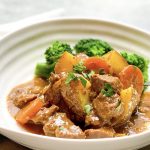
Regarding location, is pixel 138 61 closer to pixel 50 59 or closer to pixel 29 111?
pixel 50 59

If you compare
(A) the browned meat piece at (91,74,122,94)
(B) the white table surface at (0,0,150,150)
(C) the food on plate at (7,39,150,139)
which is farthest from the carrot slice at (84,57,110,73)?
(B) the white table surface at (0,0,150,150)

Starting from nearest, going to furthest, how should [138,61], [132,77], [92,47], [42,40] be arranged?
1. [132,77]
2. [138,61]
3. [92,47]
4. [42,40]

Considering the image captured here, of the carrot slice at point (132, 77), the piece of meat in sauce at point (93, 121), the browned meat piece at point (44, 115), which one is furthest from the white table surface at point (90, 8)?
the piece of meat in sauce at point (93, 121)

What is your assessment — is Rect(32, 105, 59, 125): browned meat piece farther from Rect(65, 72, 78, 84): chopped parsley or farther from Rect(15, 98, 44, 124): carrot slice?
Rect(65, 72, 78, 84): chopped parsley

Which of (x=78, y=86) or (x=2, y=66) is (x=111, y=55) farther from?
(x=2, y=66)

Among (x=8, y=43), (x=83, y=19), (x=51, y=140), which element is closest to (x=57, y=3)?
(x=83, y=19)

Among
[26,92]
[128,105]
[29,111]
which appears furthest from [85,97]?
[26,92]
